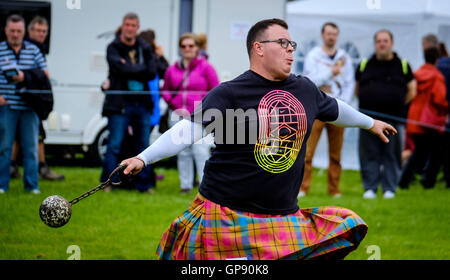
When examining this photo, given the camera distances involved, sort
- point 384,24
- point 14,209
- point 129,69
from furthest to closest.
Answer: point 384,24 < point 129,69 < point 14,209

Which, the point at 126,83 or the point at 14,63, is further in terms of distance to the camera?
the point at 126,83

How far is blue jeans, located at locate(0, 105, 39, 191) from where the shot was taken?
7012mm

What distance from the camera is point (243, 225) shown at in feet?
11.5

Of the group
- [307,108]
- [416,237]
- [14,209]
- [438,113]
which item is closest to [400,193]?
[438,113]

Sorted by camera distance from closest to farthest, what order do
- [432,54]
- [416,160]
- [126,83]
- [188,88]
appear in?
[126,83]
[188,88]
[432,54]
[416,160]

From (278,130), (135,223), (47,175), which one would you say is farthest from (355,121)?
(47,175)

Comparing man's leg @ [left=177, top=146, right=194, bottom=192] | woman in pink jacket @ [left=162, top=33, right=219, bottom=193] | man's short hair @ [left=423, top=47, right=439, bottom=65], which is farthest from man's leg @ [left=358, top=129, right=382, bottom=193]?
man's leg @ [left=177, top=146, right=194, bottom=192]

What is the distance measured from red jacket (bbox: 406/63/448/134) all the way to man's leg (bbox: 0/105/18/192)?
198 inches

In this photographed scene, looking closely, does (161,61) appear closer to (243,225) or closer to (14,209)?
(14,209)

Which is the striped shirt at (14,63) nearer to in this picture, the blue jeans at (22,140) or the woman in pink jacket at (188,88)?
the blue jeans at (22,140)

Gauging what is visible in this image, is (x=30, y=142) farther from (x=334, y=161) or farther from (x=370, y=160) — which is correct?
→ (x=370, y=160)

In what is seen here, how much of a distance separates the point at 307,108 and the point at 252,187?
20.3 inches

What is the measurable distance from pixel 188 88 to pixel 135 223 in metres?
2.08

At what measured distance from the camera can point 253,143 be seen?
3.53 m
